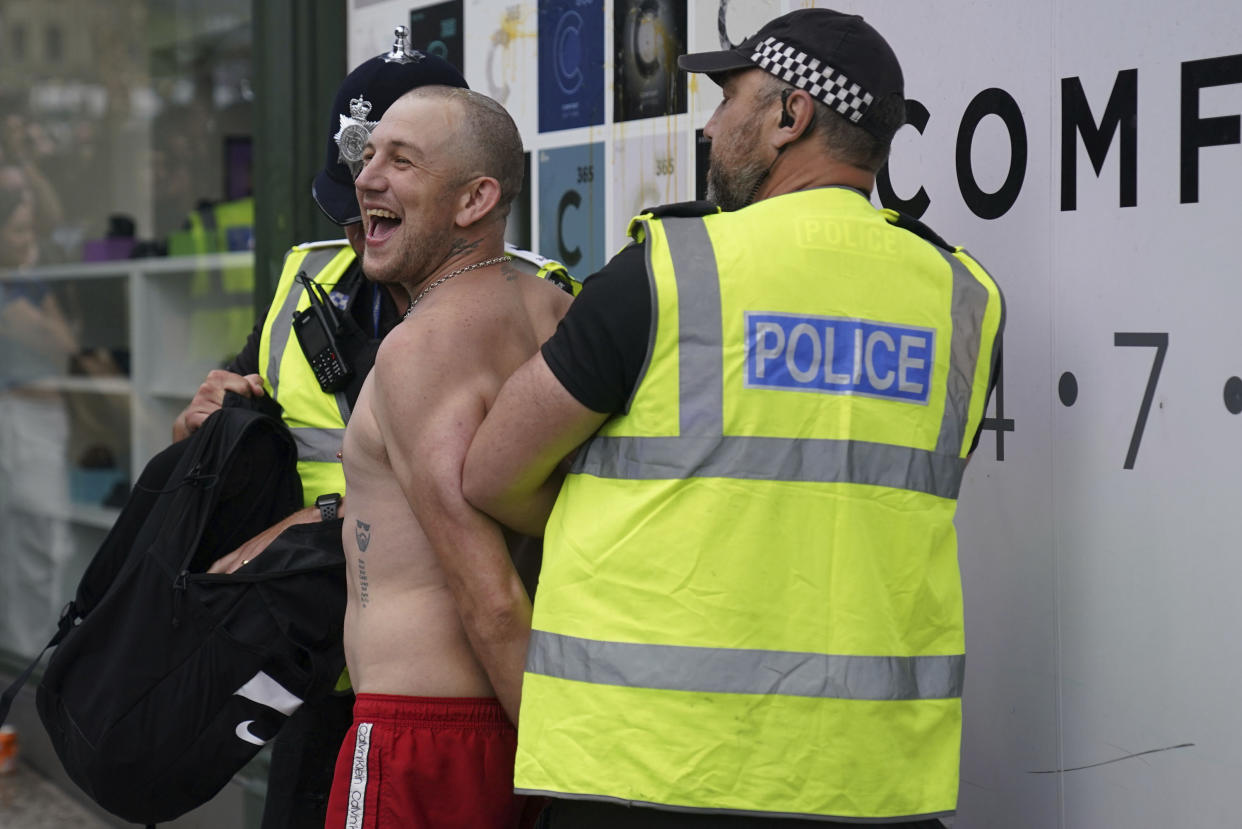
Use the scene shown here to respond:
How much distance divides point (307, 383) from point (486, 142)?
70 centimetres

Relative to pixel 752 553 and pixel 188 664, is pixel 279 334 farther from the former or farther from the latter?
pixel 752 553

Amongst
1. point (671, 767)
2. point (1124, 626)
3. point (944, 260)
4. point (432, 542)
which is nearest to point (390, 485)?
point (432, 542)

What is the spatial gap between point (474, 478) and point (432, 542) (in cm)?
15

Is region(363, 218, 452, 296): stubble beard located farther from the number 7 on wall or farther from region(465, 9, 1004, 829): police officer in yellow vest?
the number 7 on wall

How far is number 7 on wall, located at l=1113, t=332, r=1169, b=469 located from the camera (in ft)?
8.20

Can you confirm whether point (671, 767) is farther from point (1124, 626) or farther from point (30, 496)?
point (30, 496)

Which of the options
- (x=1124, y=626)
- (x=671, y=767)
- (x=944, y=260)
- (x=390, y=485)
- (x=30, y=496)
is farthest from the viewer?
(x=30, y=496)

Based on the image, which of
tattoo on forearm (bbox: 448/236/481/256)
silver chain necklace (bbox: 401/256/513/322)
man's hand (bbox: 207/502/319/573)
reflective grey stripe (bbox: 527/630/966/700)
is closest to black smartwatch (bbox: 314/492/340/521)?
man's hand (bbox: 207/502/319/573)

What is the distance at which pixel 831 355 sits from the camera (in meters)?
1.99

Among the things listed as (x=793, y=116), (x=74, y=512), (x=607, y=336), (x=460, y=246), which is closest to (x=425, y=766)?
(x=607, y=336)

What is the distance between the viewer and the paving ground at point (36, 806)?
17.5ft

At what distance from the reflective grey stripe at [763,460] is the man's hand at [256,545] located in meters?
0.94

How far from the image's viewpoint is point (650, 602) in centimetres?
198

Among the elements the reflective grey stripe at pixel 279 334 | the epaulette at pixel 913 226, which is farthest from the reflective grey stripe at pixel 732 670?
the reflective grey stripe at pixel 279 334
